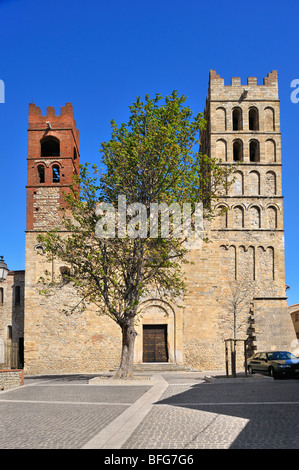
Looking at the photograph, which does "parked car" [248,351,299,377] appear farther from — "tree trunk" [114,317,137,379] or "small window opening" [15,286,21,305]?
"small window opening" [15,286,21,305]

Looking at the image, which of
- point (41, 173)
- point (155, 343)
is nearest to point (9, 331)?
point (155, 343)

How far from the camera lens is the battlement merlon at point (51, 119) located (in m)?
30.0

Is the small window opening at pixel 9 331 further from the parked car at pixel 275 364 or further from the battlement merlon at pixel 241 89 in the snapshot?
the battlement merlon at pixel 241 89

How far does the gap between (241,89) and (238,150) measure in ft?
12.7

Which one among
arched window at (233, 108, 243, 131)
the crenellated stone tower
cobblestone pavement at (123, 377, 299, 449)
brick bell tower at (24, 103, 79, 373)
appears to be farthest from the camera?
arched window at (233, 108, 243, 131)

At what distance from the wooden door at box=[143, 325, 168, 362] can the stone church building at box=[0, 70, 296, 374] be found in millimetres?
56

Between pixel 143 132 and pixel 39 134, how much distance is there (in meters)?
11.9

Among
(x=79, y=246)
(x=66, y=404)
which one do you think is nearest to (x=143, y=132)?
(x=79, y=246)

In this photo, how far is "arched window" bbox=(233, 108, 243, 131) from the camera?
30844 millimetres

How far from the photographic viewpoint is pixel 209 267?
2823cm

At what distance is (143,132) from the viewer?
20.2 meters

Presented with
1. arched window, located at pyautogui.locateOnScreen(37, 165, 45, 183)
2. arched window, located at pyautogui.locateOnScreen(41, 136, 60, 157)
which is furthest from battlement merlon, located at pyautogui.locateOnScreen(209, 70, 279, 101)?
arched window, located at pyautogui.locateOnScreen(37, 165, 45, 183)

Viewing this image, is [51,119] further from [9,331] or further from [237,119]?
[9,331]
